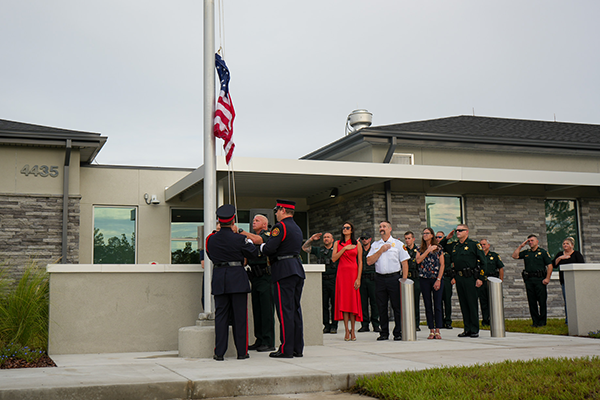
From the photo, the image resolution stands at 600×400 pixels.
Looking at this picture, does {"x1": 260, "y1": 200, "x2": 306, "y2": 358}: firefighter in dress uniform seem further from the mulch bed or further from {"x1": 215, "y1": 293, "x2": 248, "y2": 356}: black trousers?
the mulch bed

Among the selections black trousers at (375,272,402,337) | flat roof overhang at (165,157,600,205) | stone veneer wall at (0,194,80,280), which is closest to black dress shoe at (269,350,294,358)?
black trousers at (375,272,402,337)

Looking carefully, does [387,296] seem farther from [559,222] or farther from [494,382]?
[559,222]

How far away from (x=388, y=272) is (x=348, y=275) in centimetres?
73

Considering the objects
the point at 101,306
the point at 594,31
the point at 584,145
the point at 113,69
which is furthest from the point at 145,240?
the point at 594,31

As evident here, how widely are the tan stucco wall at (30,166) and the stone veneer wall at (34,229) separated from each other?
216 millimetres

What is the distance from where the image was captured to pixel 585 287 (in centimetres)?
1124

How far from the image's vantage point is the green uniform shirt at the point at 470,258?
34.5ft

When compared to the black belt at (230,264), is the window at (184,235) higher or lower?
higher

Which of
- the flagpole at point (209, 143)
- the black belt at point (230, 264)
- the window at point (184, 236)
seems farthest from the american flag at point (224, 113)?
the window at point (184, 236)

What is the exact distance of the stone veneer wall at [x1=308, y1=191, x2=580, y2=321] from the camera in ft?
52.5

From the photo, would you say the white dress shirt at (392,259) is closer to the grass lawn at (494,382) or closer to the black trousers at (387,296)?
the black trousers at (387,296)

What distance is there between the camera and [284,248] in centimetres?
773

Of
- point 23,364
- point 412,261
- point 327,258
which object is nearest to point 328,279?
point 327,258

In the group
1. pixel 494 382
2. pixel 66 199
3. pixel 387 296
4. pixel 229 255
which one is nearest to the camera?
pixel 494 382
